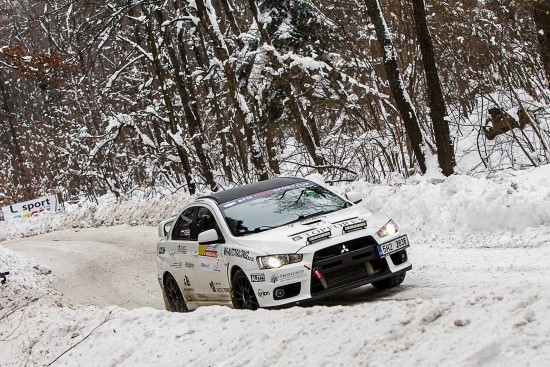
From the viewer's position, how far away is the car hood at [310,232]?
27.8ft

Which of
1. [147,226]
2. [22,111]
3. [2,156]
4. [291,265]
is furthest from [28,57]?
[22,111]

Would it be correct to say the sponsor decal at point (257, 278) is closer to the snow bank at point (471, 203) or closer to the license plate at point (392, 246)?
the license plate at point (392, 246)

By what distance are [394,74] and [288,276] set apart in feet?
31.1

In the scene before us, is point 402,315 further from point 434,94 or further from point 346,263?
point 434,94

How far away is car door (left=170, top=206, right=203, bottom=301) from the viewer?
33.6 feet

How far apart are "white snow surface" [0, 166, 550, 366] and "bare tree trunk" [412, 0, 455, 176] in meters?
1.04

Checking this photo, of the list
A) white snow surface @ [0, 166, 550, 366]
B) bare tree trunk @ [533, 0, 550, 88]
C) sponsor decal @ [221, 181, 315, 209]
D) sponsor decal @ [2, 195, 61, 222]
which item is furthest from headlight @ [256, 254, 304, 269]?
sponsor decal @ [2, 195, 61, 222]

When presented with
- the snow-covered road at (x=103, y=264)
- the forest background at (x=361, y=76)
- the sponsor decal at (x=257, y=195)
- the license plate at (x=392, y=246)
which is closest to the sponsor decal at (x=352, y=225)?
the license plate at (x=392, y=246)

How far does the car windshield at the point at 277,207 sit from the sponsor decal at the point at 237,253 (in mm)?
257

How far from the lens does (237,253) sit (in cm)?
→ 889

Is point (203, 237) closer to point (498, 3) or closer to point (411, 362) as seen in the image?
point (411, 362)

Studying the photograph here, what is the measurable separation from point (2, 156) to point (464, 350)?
65100mm

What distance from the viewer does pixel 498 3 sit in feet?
62.3

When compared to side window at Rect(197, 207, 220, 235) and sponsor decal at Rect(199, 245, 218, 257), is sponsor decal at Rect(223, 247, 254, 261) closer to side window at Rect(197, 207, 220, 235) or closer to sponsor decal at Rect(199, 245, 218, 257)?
sponsor decal at Rect(199, 245, 218, 257)
